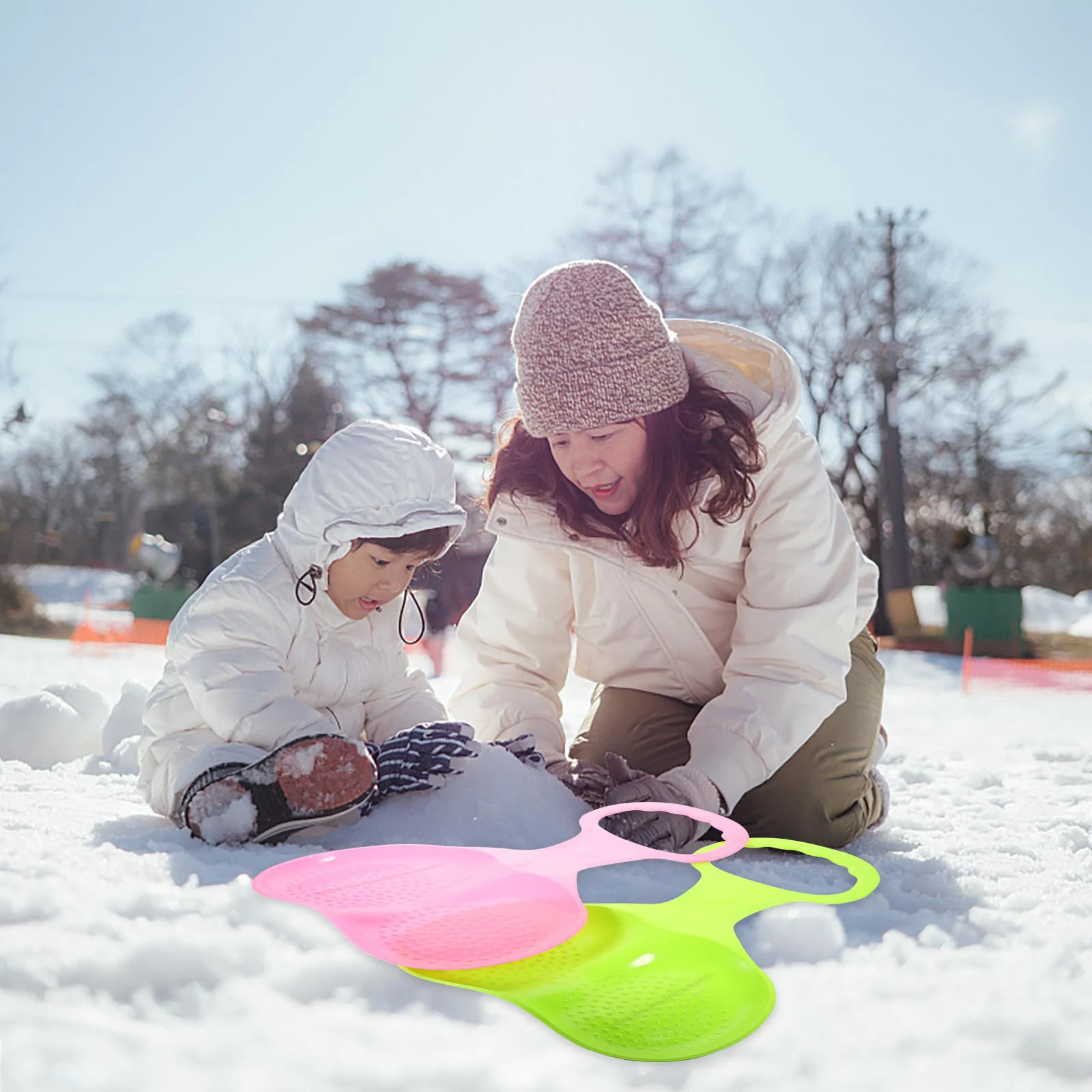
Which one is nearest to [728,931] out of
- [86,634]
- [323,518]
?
[323,518]

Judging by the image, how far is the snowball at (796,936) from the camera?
43.6 inches

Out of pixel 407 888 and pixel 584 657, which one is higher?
pixel 584 657

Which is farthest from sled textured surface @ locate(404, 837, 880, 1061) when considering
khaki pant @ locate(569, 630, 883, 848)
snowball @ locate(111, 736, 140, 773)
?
snowball @ locate(111, 736, 140, 773)

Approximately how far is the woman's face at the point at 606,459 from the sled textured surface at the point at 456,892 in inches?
23.8

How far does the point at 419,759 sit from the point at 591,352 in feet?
2.46

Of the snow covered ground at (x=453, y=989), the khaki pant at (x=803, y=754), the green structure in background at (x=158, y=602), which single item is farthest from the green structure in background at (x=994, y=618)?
the snow covered ground at (x=453, y=989)

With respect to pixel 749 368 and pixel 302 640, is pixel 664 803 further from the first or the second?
pixel 749 368

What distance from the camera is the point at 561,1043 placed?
2.79ft

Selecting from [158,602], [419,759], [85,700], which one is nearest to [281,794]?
[419,759]

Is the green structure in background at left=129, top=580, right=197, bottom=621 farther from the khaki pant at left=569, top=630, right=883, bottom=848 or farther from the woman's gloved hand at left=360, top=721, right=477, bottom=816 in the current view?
the woman's gloved hand at left=360, top=721, right=477, bottom=816

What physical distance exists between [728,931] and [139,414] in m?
21.8

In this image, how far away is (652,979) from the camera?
102 centimetres

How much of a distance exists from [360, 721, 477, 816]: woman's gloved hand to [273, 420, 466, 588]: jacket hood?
1.19 feet

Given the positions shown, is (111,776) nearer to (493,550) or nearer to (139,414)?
(493,550)
